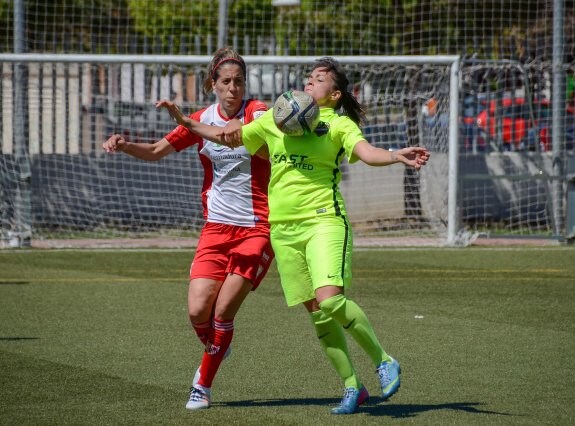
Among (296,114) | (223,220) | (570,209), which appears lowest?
(570,209)

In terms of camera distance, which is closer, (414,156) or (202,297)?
(414,156)

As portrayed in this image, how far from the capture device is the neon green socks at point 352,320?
6258mm

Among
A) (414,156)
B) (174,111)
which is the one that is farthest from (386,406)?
(174,111)

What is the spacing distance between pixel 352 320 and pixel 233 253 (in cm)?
94

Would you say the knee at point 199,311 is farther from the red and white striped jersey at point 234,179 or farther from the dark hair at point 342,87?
the dark hair at point 342,87

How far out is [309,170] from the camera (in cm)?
648

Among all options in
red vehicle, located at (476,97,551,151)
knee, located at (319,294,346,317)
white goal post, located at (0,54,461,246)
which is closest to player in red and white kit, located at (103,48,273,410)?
knee, located at (319,294,346,317)

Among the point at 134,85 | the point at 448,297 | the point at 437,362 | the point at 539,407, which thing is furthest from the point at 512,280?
the point at 134,85

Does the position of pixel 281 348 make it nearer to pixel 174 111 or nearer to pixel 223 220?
pixel 223 220

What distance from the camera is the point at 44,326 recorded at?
969cm

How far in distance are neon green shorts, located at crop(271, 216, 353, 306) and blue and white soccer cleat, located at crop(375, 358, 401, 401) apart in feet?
1.70

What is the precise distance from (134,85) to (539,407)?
40.4 feet

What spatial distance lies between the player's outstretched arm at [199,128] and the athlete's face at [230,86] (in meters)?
0.31

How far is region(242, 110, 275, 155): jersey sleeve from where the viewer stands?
661cm
